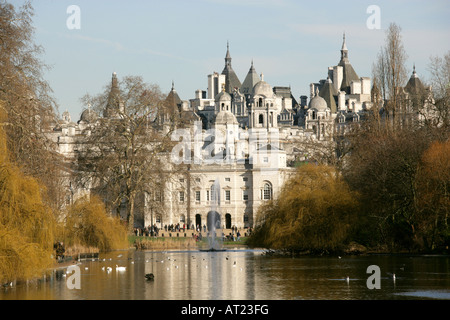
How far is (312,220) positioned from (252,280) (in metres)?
12.7

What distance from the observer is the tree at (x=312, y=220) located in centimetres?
4488

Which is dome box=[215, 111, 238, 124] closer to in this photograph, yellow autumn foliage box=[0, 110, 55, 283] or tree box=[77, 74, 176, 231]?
tree box=[77, 74, 176, 231]

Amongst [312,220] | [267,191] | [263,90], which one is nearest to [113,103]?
[312,220]

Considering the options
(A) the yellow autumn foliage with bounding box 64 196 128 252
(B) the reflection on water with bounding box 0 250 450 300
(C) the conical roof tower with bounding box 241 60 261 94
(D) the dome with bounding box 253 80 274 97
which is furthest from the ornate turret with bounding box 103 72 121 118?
(C) the conical roof tower with bounding box 241 60 261 94

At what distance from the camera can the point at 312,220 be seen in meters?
45.0

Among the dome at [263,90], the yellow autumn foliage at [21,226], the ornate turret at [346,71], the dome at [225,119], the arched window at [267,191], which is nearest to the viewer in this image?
the yellow autumn foliage at [21,226]

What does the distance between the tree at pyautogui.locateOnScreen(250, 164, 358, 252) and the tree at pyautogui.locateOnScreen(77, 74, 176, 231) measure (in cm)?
1735

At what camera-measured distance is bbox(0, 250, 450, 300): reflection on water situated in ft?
91.7

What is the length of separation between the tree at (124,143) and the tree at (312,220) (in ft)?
56.9

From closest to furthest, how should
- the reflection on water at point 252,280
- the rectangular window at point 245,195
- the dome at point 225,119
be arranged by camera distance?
the reflection on water at point 252,280, the rectangular window at point 245,195, the dome at point 225,119

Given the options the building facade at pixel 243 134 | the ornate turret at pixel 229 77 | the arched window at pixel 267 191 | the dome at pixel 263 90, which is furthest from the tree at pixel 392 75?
the ornate turret at pixel 229 77

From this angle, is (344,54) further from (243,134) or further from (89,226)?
(89,226)

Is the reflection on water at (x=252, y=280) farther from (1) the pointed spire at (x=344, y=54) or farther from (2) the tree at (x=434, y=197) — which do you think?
(1) the pointed spire at (x=344, y=54)

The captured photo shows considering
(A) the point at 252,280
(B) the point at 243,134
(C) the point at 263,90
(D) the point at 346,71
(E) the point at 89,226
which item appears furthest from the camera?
(D) the point at 346,71
